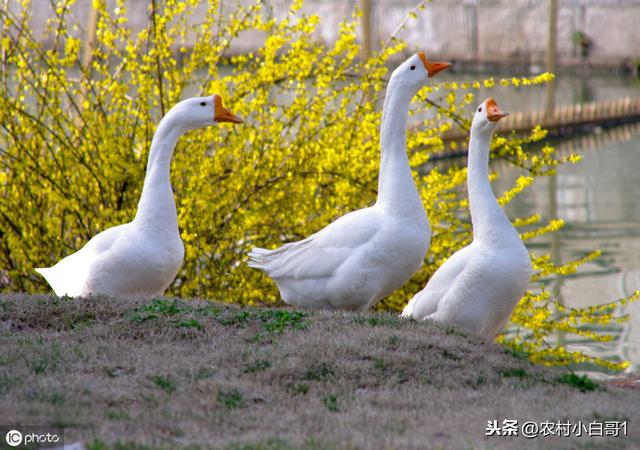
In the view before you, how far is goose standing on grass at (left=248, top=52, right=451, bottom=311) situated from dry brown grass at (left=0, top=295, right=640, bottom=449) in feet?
1.04

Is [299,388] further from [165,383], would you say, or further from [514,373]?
[514,373]

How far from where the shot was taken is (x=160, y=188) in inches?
222

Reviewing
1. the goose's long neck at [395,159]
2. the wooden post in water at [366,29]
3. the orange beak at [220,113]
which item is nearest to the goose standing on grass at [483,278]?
the goose's long neck at [395,159]

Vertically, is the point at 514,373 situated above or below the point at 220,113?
below

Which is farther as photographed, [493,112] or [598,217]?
[598,217]

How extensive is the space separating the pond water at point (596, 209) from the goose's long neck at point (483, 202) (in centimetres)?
295

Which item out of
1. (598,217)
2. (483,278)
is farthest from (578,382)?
(598,217)

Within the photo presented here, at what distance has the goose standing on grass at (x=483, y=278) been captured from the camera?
201 inches

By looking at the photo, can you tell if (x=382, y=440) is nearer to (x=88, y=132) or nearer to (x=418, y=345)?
(x=418, y=345)

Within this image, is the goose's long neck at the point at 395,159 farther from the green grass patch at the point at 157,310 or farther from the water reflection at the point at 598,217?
the water reflection at the point at 598,217

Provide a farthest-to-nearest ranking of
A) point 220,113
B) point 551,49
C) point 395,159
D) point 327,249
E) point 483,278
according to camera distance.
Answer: point 551,49 → point 220,113 → point 395,159 → point 327,249 → point 483,278

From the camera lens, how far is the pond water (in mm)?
9781

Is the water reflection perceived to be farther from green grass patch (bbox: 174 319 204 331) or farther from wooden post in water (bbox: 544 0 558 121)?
green grass patch (bbox: 174 319 204 331)

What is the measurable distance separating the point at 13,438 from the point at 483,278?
265 cm
